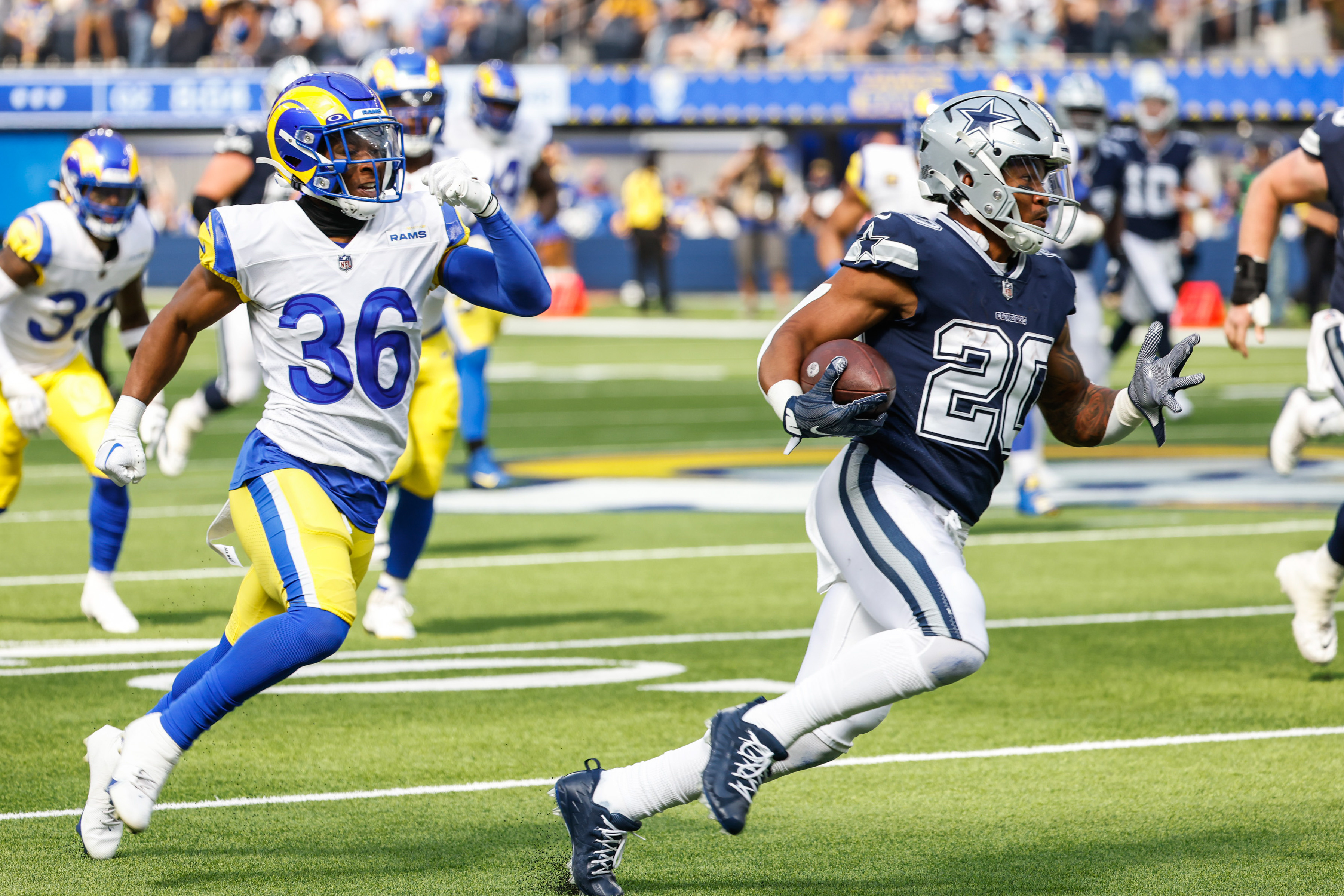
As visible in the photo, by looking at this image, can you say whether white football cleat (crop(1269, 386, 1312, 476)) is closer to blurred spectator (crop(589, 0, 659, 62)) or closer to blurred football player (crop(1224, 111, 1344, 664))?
blurred football player (crop(1224, 111, 1344, 664))

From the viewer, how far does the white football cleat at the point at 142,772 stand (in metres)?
4.13

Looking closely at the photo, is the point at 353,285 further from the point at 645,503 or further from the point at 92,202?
the point at 645,503

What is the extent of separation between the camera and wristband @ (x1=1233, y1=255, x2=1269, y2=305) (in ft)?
21.6

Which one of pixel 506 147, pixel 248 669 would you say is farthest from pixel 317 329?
pixel 506 147

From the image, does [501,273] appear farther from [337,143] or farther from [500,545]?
[500,545]

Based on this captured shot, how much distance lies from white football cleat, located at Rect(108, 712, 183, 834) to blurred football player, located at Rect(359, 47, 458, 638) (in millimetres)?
2630

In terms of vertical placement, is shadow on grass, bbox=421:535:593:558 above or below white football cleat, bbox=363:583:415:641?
below

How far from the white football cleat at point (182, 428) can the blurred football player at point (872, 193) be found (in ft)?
10.5

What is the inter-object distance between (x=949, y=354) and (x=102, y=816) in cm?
217

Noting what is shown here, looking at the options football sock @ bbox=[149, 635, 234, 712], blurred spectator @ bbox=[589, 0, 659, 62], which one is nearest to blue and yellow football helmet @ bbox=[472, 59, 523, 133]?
football sock @ bbox=[149, 635, 234, 712]

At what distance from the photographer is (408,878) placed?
4.16m

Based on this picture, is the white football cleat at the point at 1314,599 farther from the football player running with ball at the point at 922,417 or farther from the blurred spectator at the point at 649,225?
the blurred spectator at the point at 649,225

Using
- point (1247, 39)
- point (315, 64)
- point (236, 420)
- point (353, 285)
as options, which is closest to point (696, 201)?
point (315, 64)

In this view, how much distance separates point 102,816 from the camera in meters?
4.27
